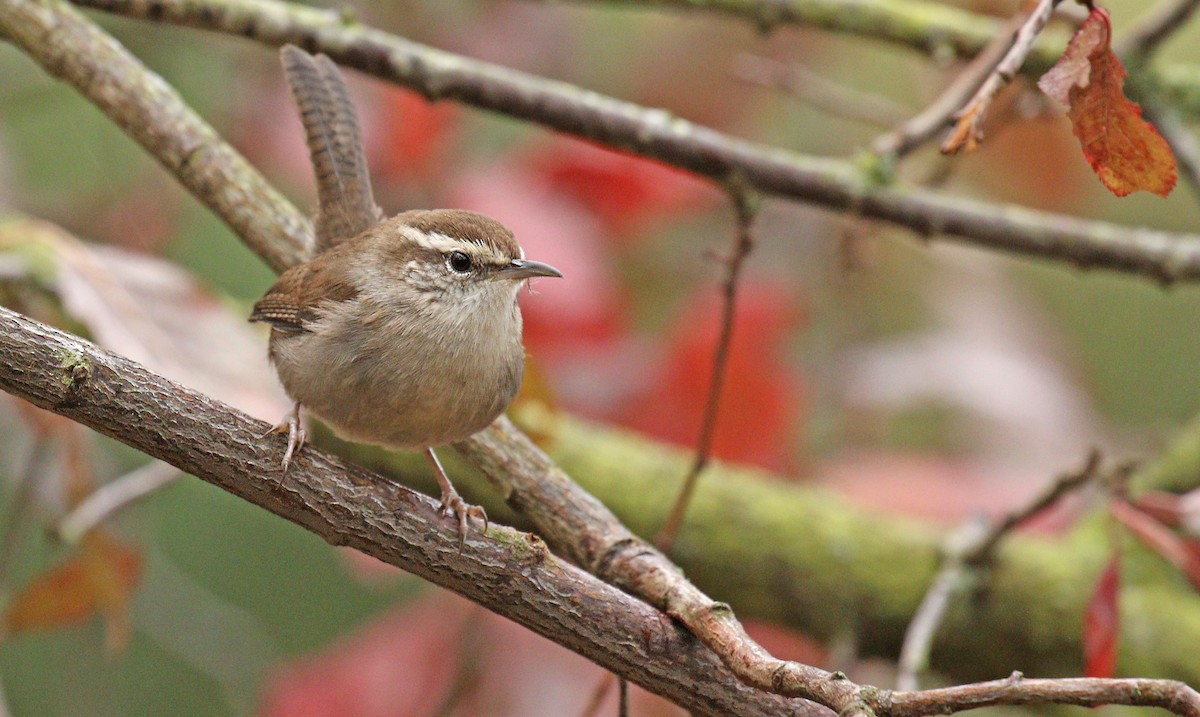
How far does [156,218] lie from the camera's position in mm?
4934

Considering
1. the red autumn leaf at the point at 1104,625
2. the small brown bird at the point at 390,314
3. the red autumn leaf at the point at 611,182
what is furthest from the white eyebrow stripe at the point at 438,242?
the red autumn leaf at the point at 1104,625

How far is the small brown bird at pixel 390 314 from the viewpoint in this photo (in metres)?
2.50

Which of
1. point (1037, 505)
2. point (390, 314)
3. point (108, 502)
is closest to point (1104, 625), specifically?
point (1037, 505)

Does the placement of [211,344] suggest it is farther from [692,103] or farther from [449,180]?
[692,103]

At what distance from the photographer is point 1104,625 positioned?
2527mm

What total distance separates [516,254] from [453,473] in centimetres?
98

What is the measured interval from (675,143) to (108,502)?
6.00ft

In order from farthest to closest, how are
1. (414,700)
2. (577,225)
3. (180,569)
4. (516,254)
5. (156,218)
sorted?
(180,569)
(156,218)
(577,225)
(414,700)
(516,254)

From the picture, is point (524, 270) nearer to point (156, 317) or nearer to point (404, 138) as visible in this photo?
point (156, 317)

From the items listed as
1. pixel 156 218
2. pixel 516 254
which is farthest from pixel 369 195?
pixel 156 218

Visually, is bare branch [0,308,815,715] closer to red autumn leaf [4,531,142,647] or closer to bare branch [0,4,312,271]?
bare branch [0,4,312,271]

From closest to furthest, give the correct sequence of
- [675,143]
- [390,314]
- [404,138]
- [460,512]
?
[460,512] → [390,314] → [675,143] → [404,138]

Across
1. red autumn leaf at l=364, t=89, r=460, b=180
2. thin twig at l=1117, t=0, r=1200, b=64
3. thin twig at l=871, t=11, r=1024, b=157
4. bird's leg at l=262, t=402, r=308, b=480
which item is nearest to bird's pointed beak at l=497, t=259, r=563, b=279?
bird's leg at l=262, t=402, r=308, b=480

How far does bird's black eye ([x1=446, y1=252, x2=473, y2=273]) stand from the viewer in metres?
2.76
